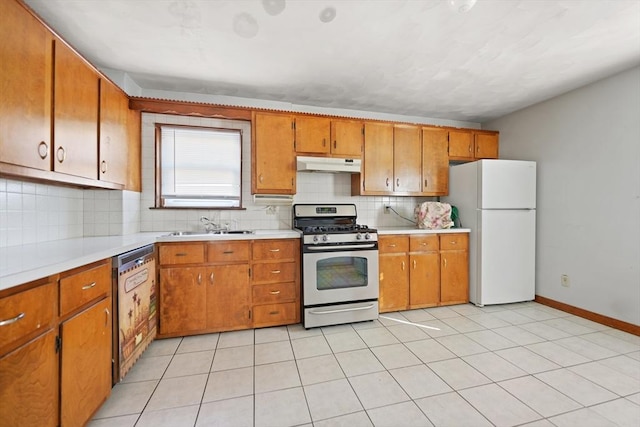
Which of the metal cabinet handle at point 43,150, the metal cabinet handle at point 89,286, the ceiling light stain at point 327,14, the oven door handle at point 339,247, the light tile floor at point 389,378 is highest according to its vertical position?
the ceiling light stain at point 327,14

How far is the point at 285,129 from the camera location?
10.3 feet

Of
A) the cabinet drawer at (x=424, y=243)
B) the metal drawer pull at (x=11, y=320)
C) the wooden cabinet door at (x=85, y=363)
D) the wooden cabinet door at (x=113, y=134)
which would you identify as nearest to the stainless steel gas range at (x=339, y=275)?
the cabinet drawer at (x=424, y=243)

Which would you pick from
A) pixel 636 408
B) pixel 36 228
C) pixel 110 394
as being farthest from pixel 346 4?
pixel 636 408

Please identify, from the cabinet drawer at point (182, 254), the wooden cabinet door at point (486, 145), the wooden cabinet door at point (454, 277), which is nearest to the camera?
the cabinet drawer at point (182, 254)

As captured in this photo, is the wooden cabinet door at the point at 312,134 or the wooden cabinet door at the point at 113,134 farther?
the wooden cabinet door at the point at 312,134

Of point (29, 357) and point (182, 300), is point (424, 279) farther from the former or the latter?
point (29, 357)

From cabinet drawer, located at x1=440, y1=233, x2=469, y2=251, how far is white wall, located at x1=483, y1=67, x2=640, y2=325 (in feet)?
3.16

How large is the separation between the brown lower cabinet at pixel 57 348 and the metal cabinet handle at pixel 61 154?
70cm

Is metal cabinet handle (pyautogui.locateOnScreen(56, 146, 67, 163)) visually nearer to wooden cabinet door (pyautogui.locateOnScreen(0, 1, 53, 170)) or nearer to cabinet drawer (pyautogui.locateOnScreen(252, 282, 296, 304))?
wooden cabinet door (pyautogui.locateOnScreen(0, 1, 53, 170))

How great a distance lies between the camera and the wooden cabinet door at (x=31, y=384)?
3.29 feet

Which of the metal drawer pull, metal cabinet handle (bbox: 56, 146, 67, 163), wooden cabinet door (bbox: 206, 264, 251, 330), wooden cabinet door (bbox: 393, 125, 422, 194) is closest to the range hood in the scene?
wooden cabinet door (bbox: 393, 125, 422, 194)

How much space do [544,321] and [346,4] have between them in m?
3.55

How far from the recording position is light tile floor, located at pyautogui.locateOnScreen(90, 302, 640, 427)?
160 cm

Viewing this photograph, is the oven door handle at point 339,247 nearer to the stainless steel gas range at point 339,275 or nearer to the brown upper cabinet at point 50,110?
the stainless steel gas range at point 339,275
